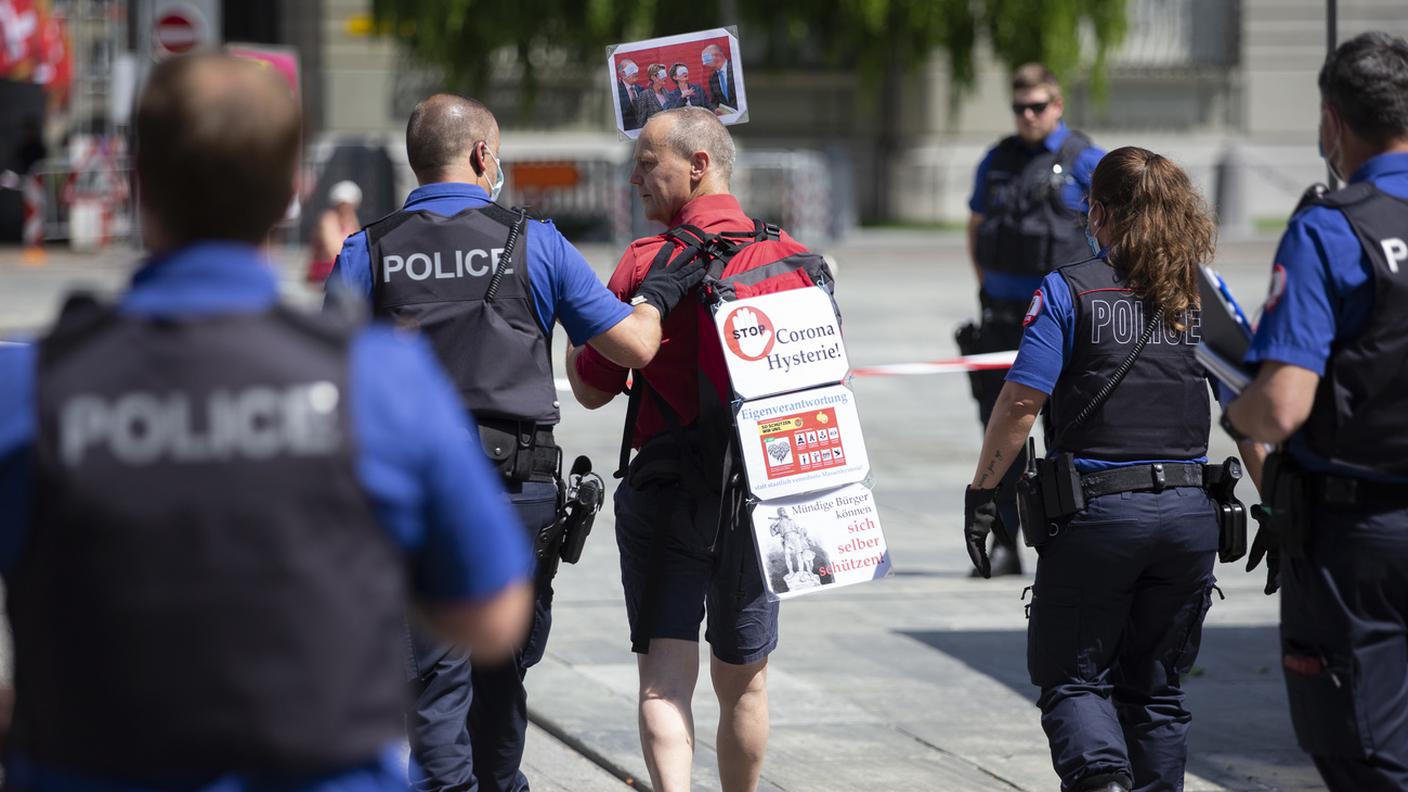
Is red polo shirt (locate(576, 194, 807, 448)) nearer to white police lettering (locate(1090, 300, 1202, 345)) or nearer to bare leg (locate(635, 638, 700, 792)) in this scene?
bare leg (locate(635, 638, 700, 792))

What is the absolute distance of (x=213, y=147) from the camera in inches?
83.5

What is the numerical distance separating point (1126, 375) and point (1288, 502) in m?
0.89

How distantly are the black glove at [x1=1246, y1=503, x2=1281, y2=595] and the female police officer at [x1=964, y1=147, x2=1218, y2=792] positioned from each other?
0.14m

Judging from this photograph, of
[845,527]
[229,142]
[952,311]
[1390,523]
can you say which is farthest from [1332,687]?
[952,311]

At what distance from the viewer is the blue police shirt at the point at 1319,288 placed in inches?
132

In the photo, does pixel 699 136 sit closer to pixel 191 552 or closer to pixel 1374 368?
pixel 1374 368

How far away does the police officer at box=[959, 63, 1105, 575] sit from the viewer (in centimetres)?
783

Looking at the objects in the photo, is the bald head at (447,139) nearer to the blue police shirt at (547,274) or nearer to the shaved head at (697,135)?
Answer: the blue police shirt at (547,274)

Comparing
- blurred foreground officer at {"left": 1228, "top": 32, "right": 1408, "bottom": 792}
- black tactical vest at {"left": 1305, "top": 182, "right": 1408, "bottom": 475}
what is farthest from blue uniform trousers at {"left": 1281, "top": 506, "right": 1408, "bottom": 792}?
black tactical vest at {"left": 1305, "top": 182, "right": 1408, "bottom": 475}

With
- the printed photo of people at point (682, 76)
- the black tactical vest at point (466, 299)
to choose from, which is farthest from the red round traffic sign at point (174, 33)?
the black tactical vest at point (466, 299)

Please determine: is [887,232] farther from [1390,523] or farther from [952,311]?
[1390,523]

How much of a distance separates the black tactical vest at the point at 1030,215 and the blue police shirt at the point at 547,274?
391cm

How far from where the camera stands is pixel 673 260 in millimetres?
4441

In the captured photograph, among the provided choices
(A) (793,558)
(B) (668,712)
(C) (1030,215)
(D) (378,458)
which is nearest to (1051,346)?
(A) (793,558)
